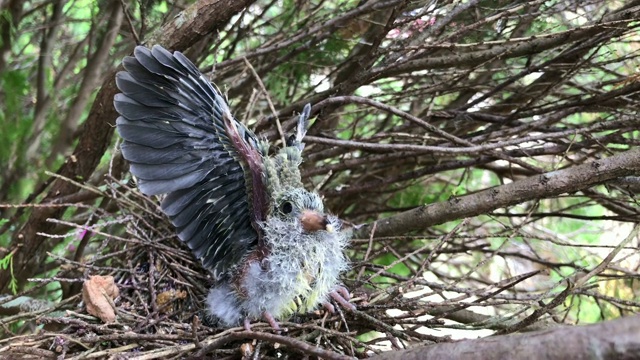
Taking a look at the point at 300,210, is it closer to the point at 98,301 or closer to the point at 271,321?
the point at 271,321

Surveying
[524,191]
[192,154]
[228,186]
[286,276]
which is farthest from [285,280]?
[524,191]

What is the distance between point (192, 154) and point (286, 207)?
0.91ft

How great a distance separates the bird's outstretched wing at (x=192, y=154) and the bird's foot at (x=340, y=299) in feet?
0.84

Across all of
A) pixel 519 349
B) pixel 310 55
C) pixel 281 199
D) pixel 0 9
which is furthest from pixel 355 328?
pixel 0 9

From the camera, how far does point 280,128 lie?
64.7 inches

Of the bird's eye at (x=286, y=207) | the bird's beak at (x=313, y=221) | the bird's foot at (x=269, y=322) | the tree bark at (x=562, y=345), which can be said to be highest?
the bird's eye at (x=286, y=207)

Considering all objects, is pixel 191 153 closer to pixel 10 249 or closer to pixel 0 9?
pixel 10 249

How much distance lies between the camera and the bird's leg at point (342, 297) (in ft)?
4.28

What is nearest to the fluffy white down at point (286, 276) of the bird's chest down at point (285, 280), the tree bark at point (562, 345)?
the bird's chest down at point (285, 280)

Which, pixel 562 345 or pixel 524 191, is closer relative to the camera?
pixel 562 345

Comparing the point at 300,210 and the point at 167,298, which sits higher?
the point at 300,210

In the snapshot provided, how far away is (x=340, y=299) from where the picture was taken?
1.31 metres

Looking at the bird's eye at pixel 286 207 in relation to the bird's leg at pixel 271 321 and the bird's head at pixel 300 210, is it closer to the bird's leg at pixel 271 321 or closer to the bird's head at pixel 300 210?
the bird's head at pixel 300 210

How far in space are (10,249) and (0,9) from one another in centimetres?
91
